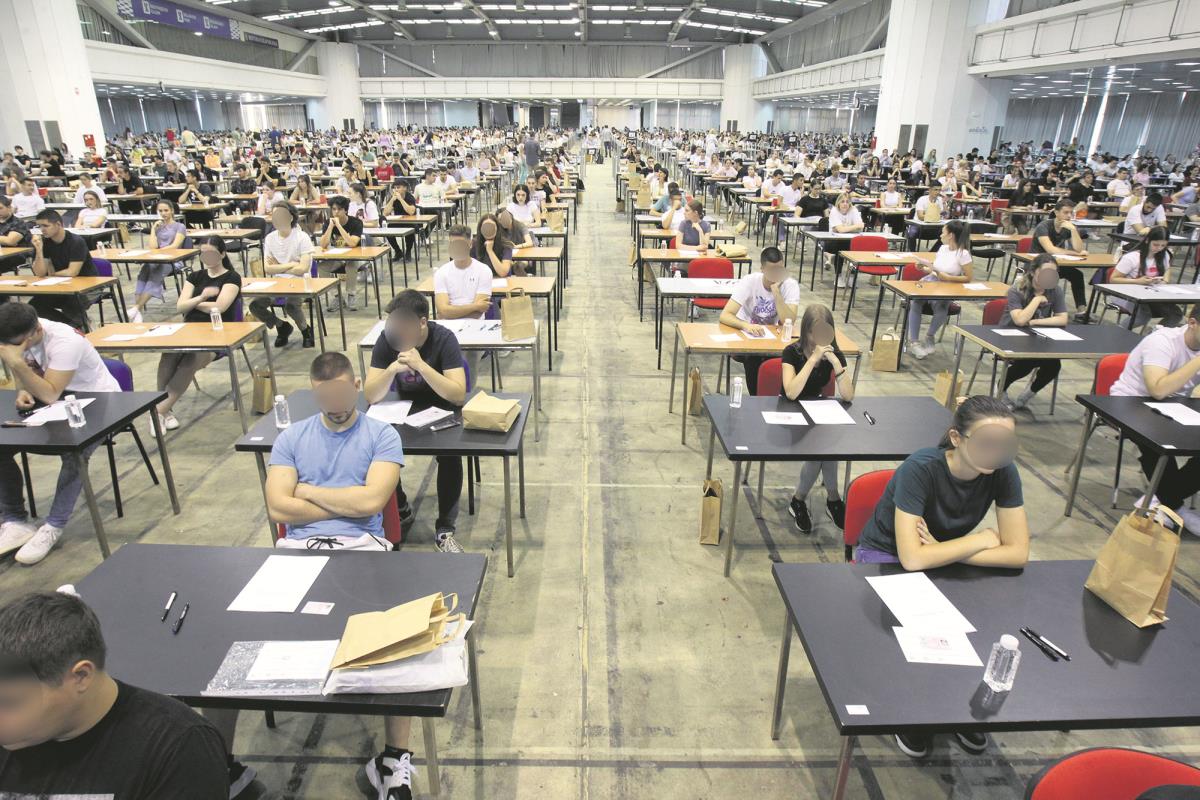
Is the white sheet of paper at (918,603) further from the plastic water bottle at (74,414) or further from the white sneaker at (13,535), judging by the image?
the white sneaker at (13,535)

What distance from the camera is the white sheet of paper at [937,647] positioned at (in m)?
2.08

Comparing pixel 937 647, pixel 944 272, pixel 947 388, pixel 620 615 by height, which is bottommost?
pixel 620 615

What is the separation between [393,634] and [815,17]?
130 ft

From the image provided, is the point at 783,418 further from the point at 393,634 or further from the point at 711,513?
the point at 393,634

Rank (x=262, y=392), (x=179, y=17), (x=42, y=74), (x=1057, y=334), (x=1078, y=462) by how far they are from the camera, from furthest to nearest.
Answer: (x=179, y=17) < (x=42, y=74) < (x=262, y=392) < (x=1057, y=334) < (x=1078, y=462)

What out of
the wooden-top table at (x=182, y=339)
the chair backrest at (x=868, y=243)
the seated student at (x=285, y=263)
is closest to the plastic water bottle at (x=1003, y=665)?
the wooden-top table at (x=182, y=339)

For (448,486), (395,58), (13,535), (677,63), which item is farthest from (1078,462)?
(395,58)

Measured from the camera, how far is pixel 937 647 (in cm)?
213

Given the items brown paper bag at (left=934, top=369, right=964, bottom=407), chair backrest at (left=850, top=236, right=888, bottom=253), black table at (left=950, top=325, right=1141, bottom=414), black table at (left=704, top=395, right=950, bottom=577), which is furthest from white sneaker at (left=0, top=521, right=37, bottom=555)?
chair backrest at (left=850, top=236, right=888, bottom=253)

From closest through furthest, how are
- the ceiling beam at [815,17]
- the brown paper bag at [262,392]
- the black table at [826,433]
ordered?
the black table at [826,433] < the brown paper bag at [262,392] < the ceiling beam at [815,17]

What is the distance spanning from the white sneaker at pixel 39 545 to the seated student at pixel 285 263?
360 cm

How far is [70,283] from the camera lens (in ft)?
22.3

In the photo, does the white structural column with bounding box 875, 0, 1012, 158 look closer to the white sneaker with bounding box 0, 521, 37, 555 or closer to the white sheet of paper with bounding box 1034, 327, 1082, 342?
the white sheet of paper with bounding box 1034, 327, 1082, 342

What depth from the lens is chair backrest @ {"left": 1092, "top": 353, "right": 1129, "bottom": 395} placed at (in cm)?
469
